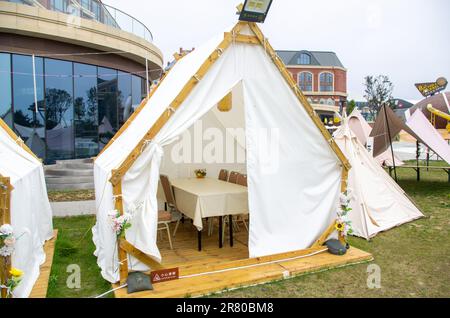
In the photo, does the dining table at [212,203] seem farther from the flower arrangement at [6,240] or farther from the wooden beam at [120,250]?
the flower arrangement at [6,240]

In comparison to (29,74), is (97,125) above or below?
below

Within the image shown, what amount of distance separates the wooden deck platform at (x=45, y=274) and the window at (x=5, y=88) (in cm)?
637

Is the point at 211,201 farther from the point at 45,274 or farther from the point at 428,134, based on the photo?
the point at 428,134

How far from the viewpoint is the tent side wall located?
3.12 metres

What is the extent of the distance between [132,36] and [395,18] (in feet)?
28.4

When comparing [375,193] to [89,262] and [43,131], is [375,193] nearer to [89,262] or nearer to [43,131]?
[89,262]

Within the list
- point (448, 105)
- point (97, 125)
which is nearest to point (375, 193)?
point (448, 105)

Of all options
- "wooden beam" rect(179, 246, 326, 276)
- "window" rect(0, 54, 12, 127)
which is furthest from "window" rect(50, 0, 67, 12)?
"wooden beam" rect(179, 246, 326, 276)

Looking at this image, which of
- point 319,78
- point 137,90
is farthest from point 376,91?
point 137,90

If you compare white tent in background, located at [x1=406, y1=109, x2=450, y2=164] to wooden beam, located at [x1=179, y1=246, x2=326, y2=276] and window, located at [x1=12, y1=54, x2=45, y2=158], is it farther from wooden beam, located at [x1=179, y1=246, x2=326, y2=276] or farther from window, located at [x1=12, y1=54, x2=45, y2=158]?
window, located at [x1=12, y1=54, x2=45, y2=158]

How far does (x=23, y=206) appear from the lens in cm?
391

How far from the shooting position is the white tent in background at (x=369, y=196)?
233 inches

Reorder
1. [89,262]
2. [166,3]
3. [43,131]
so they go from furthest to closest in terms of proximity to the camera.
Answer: [43,131]
[166,3]
[89,262]

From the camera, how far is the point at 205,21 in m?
6.72
